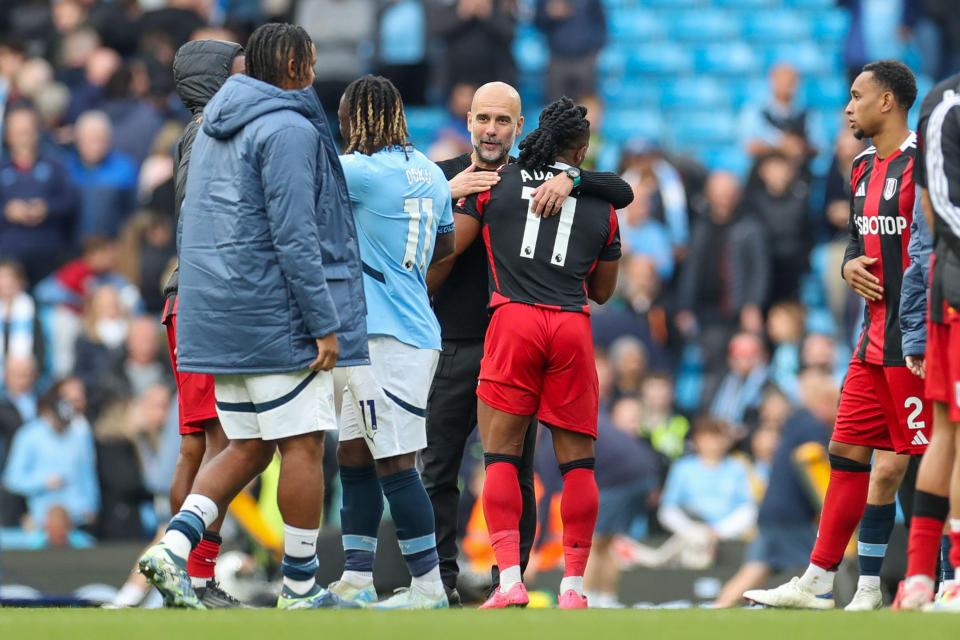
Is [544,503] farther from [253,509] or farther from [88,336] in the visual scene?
[88,336]

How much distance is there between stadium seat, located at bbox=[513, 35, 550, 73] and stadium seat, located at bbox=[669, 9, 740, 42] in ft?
5.24

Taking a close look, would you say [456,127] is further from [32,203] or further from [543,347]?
[543,347]

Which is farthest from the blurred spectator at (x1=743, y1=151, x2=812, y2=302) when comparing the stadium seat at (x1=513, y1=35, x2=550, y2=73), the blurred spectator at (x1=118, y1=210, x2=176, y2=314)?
the blurred spectator at (x1=118, y1=210, x2=176, y2=314)

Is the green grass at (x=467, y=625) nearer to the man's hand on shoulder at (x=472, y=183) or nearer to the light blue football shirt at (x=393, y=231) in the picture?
the light blue football shirt at (x=393, y=231)

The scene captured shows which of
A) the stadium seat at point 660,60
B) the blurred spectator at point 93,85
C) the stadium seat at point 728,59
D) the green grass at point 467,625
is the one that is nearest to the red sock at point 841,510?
the green grass at point 467,625

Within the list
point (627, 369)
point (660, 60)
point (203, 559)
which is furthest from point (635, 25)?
point (203, 559)

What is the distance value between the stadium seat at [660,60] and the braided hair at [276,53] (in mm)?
13922

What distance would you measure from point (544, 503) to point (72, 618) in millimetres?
6919

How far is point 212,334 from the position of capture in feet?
26.0

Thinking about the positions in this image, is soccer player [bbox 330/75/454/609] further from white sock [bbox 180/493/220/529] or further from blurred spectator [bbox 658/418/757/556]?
blurred spectator [bbox 658/418/757/556]

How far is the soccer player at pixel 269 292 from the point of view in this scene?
7828 millimetres

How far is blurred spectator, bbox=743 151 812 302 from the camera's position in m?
17.4

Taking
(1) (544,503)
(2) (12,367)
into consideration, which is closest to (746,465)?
(1) (544,503)

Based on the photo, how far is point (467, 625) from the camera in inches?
271
